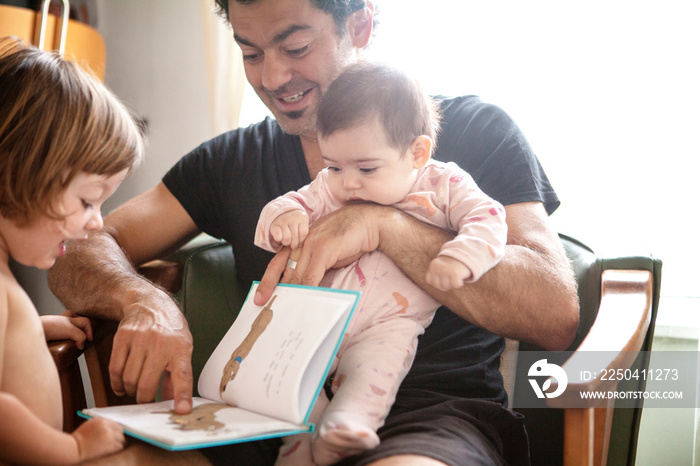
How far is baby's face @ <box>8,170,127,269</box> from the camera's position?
0.88 meters

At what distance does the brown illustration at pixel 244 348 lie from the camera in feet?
3.44

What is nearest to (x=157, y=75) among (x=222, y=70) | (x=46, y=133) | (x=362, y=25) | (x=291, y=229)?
(x=222, y=70)

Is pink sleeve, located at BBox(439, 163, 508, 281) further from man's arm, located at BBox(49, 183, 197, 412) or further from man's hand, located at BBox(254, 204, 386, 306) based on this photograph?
man's arm, located at BBox(49, 183, 197, 412)

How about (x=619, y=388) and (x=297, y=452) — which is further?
(x=619, y=388)

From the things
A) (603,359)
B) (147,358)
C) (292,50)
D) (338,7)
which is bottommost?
(147,358)

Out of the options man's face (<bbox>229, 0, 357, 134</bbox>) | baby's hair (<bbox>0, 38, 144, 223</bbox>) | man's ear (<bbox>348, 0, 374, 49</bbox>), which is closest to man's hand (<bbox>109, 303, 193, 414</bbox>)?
baby's hair (<bbox>0, 38, 144, 223</bbox>)

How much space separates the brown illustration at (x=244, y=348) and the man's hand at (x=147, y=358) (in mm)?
71

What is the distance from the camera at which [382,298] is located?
114 cm

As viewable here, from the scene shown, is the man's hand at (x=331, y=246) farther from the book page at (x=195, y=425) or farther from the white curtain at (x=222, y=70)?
the white curtain at (x=222, y=70)

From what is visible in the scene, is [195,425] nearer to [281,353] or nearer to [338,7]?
[281,353]

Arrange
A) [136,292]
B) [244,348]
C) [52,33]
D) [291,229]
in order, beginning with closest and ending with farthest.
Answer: [244,348] → [291,229] → [136,292] → [52,33]

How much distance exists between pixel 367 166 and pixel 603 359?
1.74 feet

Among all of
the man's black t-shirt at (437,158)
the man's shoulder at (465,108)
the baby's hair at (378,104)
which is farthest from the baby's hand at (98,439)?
the man's shoulder at (465,108)

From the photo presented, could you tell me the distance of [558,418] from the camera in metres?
1.38
